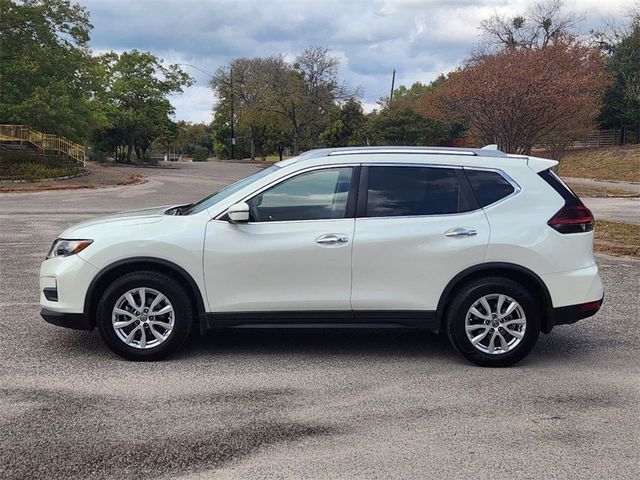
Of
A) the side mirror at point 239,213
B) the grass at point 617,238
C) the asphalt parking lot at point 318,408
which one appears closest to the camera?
the asphalt parking lot at point 318,408

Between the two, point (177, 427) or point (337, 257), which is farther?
point (337, 257)

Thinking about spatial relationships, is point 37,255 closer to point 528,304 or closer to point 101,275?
point 101,275

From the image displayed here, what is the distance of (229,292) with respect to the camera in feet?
16.3

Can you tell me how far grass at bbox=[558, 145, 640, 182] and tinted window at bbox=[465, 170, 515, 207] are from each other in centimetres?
3725

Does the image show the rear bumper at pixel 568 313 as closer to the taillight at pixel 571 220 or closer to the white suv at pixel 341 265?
the white suv at pixel 341 265

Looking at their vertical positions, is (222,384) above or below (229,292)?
below

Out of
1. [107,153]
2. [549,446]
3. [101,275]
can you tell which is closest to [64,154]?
[107,153]

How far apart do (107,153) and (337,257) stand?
4873cm

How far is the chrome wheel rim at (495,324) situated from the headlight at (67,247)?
317 centimetres

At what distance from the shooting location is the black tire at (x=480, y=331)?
4.98 m

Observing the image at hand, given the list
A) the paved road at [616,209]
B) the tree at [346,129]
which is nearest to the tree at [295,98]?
the tree at [346,129]

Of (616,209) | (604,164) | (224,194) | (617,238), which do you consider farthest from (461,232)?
(604,164)

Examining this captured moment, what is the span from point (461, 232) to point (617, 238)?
8929 millimetres

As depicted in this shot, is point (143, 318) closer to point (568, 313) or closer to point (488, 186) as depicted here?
point (488, 186)
